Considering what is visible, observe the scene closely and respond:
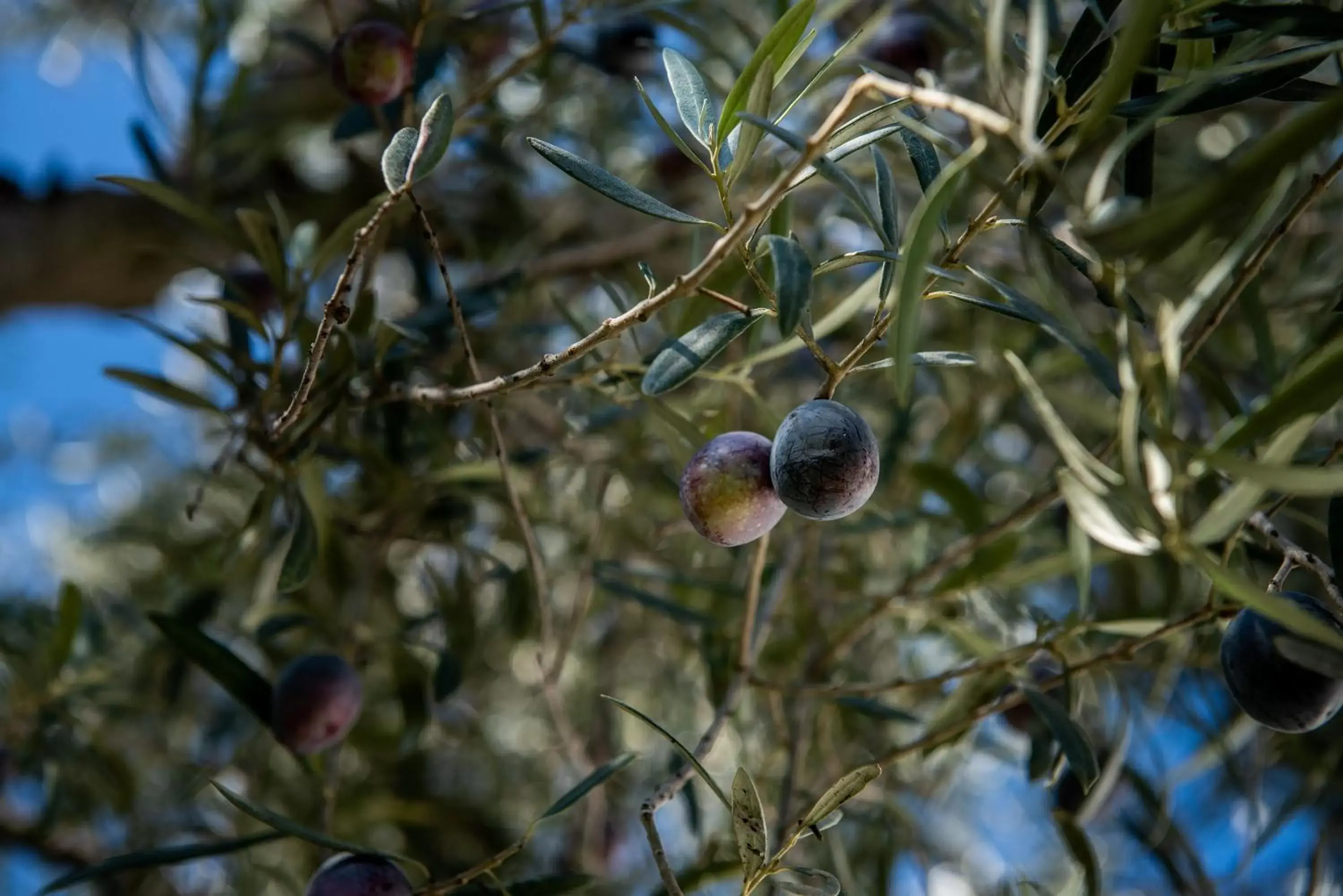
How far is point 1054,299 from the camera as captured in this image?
68 centimetres

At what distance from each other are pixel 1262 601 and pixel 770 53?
0.50 meters

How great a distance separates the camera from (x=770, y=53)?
837mm

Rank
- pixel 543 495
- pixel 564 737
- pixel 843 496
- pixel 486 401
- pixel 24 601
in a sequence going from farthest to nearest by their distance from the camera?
pixel 24 601, pixel 543 495, pixel 564 737, pixel 486 401, pixel 843 496

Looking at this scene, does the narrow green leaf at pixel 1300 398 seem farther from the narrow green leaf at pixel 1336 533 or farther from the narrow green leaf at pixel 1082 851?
the narrow green leaf at pixel 1082 851

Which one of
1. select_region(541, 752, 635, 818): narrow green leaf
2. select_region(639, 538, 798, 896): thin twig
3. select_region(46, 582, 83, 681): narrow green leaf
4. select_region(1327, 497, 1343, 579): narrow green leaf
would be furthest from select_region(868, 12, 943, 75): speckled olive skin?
select_region(46, 582, 83, 681): narrow green leaf

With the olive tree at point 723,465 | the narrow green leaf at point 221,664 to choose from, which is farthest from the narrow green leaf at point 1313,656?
the narrow green leaf at point 221,664

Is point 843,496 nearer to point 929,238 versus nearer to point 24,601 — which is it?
point 929,238

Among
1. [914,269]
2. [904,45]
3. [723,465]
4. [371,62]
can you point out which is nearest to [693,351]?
[723,465]

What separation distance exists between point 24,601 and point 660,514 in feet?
3.67

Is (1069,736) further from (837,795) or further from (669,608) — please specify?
(669,608)

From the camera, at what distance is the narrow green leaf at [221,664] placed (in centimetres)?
118

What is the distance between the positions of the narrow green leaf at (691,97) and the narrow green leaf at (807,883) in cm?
59

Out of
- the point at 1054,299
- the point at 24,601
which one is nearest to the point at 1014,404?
the point at 1054,299

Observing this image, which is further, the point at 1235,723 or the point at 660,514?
the point at 660,514
